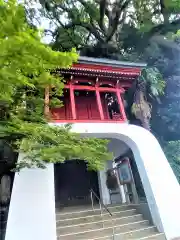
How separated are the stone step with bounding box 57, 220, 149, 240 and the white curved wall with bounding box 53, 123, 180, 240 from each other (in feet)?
1.63

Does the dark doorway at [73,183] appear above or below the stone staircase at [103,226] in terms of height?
above

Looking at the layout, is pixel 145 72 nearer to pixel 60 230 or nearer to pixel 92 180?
pixel 92 180

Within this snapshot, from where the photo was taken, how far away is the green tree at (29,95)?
8.38 feet

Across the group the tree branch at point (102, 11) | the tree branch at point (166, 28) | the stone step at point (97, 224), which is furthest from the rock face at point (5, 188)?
the tree branch at point (166, 28)

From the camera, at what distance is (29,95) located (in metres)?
5.50

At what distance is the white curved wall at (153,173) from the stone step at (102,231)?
1.63ft

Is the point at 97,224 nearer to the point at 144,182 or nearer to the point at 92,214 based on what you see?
the point at 92,214

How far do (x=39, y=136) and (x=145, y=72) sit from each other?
27.8ft

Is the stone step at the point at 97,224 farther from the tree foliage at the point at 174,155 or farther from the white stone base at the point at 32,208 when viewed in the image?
→ the tree foliage at the point at 174,155

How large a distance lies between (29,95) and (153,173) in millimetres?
4382

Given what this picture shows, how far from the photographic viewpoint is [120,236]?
536 centimetres

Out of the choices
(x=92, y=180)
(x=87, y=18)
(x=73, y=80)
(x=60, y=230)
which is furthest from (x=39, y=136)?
(x=87, y=18)

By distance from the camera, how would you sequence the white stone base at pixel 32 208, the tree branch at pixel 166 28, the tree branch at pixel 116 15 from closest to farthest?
1. the white stone base at pixel 32 208
2. the tree branch at pixel 116 15
3. the tree branch at pixel 166 28

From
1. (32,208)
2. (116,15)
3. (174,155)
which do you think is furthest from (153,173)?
(116,15)
